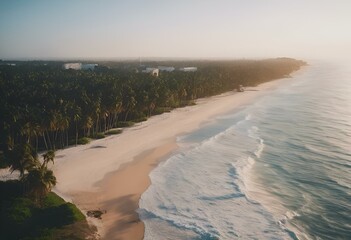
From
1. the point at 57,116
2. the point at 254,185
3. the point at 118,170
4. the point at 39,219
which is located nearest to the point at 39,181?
the point at 39,219

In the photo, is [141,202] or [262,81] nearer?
[141,202]

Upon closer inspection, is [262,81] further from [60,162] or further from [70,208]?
[70,208]

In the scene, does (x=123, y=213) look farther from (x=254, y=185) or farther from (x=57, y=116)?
(x=57, y=116)

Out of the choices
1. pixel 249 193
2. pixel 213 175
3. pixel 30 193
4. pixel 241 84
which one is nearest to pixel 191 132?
pixel 213 175

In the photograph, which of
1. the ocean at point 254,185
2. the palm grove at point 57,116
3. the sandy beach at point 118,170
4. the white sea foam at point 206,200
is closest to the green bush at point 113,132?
the palm grove at point 57,116

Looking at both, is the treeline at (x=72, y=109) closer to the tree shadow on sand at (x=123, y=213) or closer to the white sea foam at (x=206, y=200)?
the tree shadow on sand at (x=123, y=213)

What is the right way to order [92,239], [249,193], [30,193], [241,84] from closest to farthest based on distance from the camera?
[92,239], [30,193], [249,193], [241,84]

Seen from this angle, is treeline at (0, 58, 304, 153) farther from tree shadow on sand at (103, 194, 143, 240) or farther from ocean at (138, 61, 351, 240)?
tree shadow on sand at (103, 194, 143, 240)

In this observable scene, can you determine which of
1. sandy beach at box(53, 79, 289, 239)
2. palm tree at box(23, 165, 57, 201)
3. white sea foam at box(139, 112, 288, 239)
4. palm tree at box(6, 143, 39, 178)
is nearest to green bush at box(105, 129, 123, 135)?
sandy beach at box(53, 79, 289, 239)
